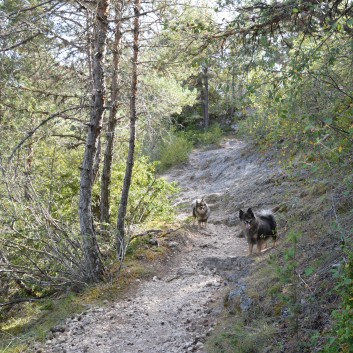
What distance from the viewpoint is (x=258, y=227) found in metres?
8.48

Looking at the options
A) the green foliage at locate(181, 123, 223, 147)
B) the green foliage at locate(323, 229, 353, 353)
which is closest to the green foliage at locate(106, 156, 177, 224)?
the green foliage at locate(323, 229, 353, 353)

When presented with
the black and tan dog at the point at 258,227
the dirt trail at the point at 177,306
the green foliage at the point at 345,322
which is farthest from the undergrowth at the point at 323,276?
the black and tan dog at the point at 258,227

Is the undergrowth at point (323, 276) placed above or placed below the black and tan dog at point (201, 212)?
above

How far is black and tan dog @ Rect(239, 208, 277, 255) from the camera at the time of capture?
848cm

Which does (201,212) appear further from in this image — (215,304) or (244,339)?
(244,339)

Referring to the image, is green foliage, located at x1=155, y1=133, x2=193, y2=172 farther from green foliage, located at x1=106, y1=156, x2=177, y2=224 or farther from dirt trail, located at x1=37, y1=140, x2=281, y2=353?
green foliage, located at x1=106, y1=156, x2=177, y2=224

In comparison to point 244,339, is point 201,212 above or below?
above

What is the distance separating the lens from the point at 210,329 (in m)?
5.59

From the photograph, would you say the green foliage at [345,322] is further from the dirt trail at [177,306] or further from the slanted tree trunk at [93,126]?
the slanted tree trunk at [93,126]

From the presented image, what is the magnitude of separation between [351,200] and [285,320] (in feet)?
6.31

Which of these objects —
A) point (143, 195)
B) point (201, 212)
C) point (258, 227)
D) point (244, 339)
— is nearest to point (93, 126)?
point (143, 195)

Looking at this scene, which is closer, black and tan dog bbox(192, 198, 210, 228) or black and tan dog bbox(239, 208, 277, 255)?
black and tan dog bbox(239, 208, 277, 255)

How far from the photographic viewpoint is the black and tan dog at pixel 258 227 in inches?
334

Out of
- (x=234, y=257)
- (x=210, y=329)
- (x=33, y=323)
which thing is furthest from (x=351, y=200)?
(x=33, y=323)
